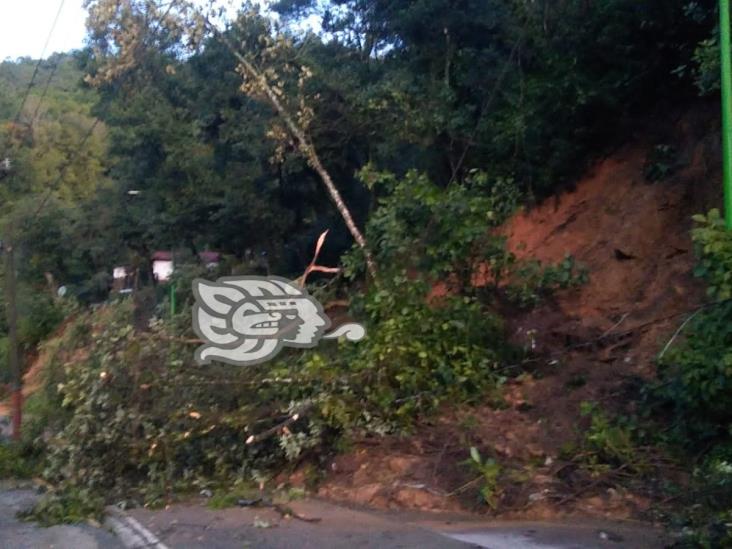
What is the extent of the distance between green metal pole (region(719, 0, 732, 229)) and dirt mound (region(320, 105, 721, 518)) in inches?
116

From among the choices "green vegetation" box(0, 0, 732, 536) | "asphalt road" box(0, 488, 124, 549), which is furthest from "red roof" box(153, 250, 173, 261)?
"asphalt road" box(0, 488, 124, 549)

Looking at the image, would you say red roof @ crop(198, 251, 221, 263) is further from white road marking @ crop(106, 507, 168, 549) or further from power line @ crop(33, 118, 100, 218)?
white road marking @ crop(106, 507, 168, 549)

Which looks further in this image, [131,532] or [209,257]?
[209,257]

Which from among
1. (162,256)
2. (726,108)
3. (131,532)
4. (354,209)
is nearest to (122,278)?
(162,256)

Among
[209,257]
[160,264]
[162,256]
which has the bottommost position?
[209,257]

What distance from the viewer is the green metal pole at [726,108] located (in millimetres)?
10289

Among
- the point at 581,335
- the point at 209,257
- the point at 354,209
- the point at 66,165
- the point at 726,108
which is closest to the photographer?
the point at 726,108

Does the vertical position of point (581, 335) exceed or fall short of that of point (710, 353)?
it exceeds it

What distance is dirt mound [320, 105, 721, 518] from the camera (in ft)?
36.1

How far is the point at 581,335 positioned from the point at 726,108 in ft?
15.2

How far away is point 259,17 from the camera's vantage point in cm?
1841

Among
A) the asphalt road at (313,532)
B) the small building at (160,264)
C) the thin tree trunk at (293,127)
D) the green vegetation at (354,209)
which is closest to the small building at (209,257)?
the green vegetation at (354,209)

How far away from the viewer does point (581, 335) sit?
14.2 meters

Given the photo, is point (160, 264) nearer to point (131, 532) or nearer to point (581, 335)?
point (581, 335)
